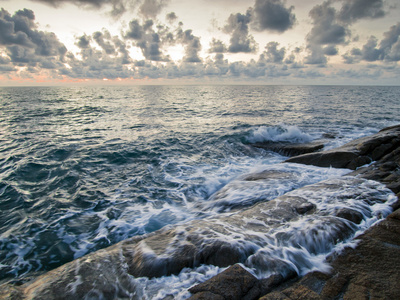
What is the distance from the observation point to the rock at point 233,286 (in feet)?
8.49

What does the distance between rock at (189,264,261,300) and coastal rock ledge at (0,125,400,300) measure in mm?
11

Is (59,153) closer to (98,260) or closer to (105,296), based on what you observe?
(98,260)

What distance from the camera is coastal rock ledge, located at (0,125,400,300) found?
8.57ft

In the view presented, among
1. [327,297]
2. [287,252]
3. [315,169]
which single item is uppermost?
[327,297]

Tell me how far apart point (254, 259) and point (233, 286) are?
29.3 inches

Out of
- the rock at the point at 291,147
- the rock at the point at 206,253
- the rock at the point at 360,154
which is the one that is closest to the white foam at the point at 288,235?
the rock at the point at 206,253

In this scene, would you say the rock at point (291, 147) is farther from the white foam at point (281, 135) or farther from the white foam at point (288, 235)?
the white foam at point (288, 235)

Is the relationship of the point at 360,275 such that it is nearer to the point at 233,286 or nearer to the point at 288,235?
the point at 288,235

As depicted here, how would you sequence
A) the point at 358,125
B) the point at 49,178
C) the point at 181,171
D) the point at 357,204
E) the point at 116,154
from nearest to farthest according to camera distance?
the point at 357,204, the point at 49,178, the point at 181,171, the point at 116,154, the point at 358,125

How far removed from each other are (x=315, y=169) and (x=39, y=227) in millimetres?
Answer: 8888

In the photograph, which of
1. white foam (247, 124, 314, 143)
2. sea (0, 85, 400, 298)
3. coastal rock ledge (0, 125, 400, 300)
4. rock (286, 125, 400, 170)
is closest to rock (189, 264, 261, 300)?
coastal rock ledge (0, 125, 400, 300)

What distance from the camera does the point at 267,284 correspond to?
2.76 metres

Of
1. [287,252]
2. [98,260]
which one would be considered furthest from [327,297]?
[98,260]

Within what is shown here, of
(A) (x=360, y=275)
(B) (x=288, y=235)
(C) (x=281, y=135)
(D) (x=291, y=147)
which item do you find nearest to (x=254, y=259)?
(B) (x=288, y=235)
